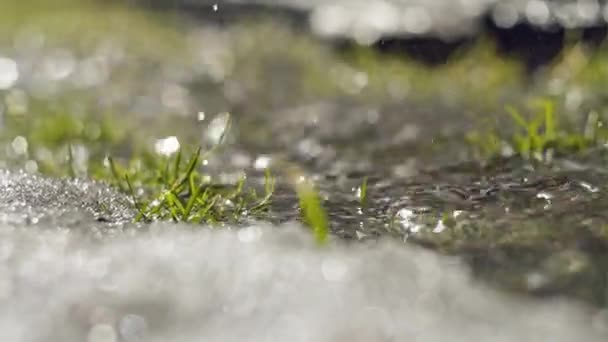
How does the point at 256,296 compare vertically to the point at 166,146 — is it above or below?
above

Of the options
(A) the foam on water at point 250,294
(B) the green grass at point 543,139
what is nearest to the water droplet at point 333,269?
(A) the foam on water at point 250,294

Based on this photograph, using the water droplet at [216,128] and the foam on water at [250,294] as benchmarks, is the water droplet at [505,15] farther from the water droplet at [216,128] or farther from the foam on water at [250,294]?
the foam on water at [250,294]

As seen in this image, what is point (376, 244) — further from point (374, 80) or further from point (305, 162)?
point (374, 80)

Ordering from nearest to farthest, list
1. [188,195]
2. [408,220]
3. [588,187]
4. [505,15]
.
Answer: [408,220]
[588,187]
[188,195]
[505,15]

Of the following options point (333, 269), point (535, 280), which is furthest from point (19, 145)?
point (535, 280)

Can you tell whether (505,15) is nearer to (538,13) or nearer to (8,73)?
(538,13)

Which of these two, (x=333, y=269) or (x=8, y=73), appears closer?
(x=333, y=269)

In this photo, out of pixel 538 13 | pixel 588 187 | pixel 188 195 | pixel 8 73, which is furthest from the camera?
pixel 8 73

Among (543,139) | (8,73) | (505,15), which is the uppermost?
(505,15)
